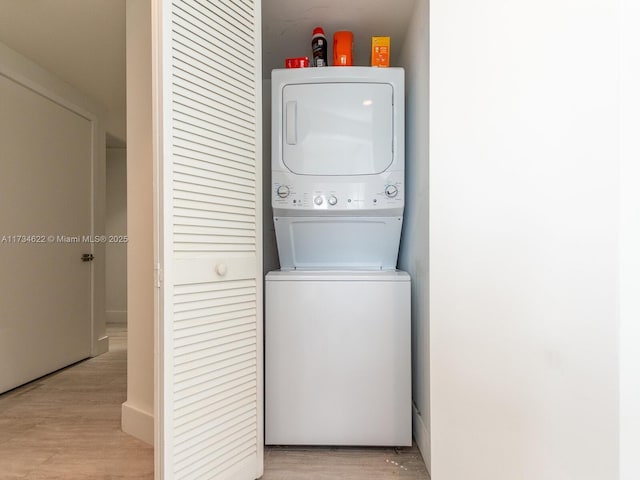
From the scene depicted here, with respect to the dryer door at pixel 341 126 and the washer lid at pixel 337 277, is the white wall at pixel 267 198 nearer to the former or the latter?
the dryer door at pixel 341 126

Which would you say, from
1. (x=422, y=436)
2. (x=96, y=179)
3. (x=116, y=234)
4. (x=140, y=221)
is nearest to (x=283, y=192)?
(x=140, y=221)

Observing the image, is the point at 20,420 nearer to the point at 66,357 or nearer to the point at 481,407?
the point at 66,357

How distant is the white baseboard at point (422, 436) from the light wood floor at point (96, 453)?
45 mm

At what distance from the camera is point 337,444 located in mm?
1771

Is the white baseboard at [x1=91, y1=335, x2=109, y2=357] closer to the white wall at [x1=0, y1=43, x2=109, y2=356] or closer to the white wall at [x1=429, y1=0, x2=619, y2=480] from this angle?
the white wall at [x1=0, y1=43, x2=109, y2=356]

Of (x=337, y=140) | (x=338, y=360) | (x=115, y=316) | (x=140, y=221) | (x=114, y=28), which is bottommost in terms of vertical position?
(x=115, y=316)

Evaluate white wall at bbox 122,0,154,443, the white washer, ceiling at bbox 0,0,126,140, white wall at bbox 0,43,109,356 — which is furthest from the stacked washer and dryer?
white wall at bbox 0,43,109,356

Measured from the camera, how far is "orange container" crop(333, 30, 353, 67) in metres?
2.03

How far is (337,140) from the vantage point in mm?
1947

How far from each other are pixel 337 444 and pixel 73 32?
292 centimetres

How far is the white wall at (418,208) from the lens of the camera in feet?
5.50

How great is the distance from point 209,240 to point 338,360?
Result: 86cm

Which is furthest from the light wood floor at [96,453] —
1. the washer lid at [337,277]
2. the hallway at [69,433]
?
the washer lid at [337,277]

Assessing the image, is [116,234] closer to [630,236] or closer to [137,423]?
[137,423]
